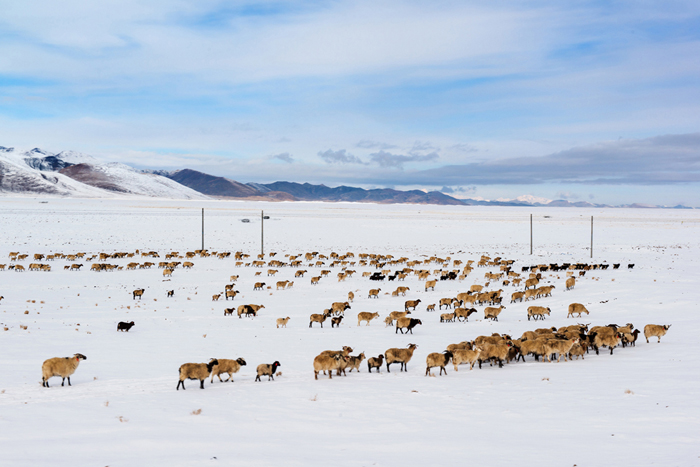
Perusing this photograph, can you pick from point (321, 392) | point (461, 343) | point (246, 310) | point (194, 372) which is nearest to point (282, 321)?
point (246, 310)

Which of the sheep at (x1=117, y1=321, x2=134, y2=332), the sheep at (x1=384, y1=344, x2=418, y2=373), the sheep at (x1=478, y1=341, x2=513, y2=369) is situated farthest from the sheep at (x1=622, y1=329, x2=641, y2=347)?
the sheep at (x1=117, y1=321, x2=134, y2=332)

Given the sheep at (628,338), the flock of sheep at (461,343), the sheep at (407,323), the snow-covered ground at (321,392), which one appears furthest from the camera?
the sheep at (407,323)

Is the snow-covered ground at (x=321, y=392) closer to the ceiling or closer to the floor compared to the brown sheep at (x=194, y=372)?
closer to the floor

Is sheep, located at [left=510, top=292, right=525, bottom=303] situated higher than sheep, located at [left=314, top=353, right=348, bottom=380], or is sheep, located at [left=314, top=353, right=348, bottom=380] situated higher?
sheep, located at [left=510, top=292, right=525, bottom=303]

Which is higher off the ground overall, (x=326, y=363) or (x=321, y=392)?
(x=326, y=363)

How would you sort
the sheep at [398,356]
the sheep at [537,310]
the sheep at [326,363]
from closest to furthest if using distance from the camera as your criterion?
the sheep at [326,363], the sheep at [398,356], the sheep at [537,310]

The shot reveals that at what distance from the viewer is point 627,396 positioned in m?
9.13

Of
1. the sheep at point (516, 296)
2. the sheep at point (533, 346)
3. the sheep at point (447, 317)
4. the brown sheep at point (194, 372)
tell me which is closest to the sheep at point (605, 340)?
the sheep at point (533, 346)

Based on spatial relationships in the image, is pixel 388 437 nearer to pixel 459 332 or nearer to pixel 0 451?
pixel 0 451

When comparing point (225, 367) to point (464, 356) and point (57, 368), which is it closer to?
point (57, 368)

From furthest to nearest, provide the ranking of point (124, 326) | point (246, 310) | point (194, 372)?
point (246, 310), point (124, 326), point (194, 372)

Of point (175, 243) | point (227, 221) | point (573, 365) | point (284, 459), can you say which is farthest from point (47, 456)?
point (227, 221)

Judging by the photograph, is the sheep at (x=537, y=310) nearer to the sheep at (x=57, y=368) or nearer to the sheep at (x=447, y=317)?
the sheep at (x=447, y=317)

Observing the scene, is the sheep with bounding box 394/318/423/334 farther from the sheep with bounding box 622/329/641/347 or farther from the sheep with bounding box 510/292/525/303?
the sheep with bounding box 510/292/525/303
